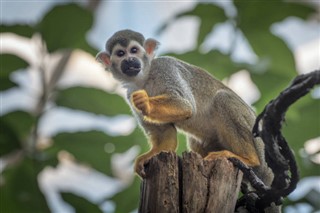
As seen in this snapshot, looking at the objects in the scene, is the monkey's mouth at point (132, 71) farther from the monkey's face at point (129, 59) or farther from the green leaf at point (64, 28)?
the green leaf at point (64, 28)

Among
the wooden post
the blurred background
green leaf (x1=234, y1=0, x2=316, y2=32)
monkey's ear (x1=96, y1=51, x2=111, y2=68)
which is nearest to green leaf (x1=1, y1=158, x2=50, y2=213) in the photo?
the blurred background

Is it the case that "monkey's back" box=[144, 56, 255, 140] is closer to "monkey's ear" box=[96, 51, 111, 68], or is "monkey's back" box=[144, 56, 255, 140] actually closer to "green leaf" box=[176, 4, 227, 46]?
"monkey's ear" box=[96, 51, 111, 68]

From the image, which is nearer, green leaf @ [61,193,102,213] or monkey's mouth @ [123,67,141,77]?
monkey's mouth @ [123,67,141,77]

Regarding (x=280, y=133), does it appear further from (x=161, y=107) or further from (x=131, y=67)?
(x=131, y=67)

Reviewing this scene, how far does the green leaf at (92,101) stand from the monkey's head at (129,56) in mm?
792

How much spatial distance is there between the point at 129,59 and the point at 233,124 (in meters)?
0.47

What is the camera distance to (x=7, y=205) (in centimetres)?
275

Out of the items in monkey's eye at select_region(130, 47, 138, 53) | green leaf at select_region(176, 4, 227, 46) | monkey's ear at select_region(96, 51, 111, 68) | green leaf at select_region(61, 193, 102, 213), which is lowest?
green leaf at select_region(61, 193, 102, 213)

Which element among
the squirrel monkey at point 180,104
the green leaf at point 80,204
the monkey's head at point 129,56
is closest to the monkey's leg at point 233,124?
the squirrel monkey at point 180,104

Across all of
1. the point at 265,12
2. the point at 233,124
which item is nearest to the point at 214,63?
the point at 265,12

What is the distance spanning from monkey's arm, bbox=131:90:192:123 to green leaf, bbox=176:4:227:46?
3.37 ft

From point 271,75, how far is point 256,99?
16 cm

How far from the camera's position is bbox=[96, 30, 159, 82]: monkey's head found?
201cm

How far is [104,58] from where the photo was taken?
210 cm
